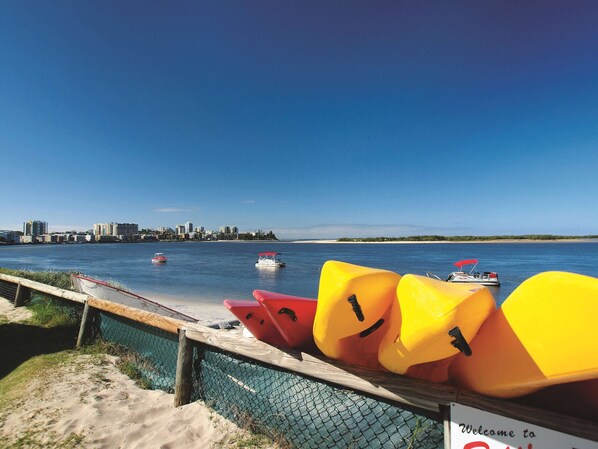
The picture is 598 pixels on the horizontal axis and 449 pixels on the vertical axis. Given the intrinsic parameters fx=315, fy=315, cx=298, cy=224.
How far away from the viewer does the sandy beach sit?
9.33 feet

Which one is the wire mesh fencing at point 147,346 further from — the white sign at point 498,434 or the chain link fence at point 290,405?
the white sign at point 498,434

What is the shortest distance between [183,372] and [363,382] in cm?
226

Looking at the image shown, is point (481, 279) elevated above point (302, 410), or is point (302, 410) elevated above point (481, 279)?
point (302, 410)

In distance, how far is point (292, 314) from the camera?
2.18 m

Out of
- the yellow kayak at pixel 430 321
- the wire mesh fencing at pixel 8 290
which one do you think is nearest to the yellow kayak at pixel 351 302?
the yellow kayak at pixel 430 321

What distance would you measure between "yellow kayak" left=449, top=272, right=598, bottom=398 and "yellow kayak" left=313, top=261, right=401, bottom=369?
1.66 ft

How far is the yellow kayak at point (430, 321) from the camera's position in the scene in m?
1.42

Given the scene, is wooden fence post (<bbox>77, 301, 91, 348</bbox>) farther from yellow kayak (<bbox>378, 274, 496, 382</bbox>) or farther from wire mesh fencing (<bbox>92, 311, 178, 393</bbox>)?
yellow kayak (<bbox>378, 274, 496, 382</bbox>)

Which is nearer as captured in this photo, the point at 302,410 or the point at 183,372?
the point at 302,410

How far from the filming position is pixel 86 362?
4.52m

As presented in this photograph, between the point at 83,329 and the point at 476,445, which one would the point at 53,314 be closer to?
the point at 83,329

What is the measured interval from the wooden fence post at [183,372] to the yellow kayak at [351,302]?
2048 millimetres

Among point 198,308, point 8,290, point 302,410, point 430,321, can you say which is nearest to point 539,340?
point 430,321

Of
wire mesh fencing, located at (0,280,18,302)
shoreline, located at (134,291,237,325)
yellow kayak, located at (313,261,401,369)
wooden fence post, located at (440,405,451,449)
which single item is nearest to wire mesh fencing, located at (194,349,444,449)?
wooden fence post, located at (440,405,451,449)
